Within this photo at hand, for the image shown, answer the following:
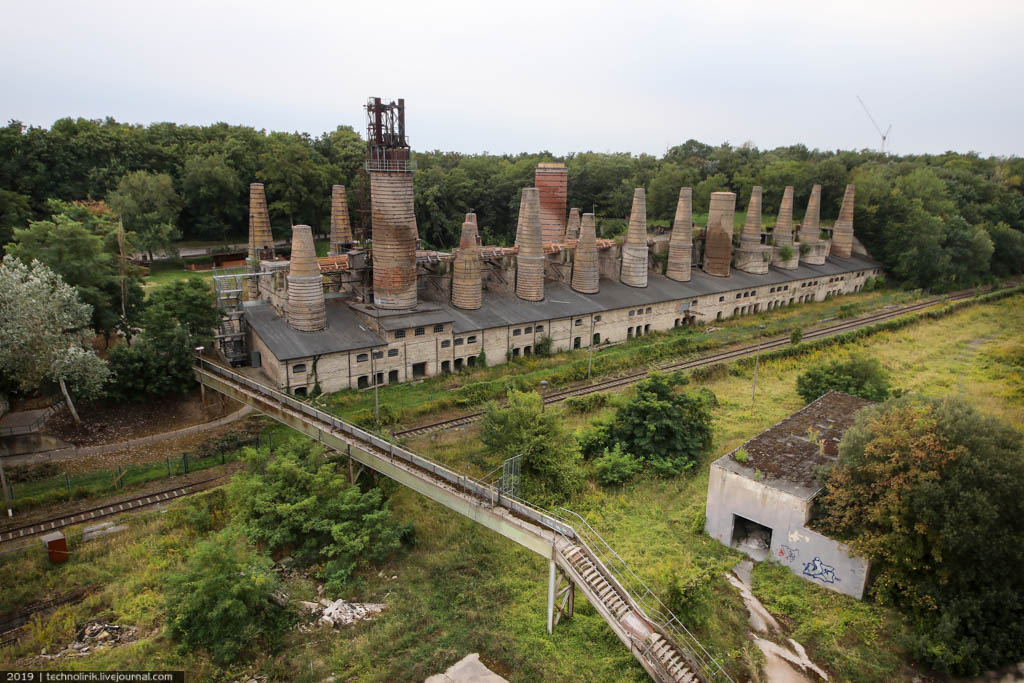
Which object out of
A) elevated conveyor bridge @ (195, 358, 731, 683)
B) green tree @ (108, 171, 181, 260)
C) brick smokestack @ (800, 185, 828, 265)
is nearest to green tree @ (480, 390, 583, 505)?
elevated conveyor bridge @ (195, 358, 731, 683)

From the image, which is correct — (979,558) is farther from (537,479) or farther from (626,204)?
(626,204)

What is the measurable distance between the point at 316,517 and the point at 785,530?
16359 mm

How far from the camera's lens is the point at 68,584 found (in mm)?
20266

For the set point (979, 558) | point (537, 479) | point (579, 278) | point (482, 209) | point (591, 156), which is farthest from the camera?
point (591, 156)

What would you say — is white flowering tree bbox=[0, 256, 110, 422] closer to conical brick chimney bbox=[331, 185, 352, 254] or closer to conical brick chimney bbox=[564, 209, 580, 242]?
conical brick chimney bbox=[331, 185, 352, 254]

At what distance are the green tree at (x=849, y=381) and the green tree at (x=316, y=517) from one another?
2545 centimetres

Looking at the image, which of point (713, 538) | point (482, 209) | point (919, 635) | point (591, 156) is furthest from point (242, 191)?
point (919, 635)

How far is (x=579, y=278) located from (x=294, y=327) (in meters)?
21.9

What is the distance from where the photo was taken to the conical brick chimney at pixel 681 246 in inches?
2101

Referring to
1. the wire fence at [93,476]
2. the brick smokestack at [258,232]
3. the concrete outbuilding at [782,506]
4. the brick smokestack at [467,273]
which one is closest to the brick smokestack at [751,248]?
the brick smokestack at [467,273]

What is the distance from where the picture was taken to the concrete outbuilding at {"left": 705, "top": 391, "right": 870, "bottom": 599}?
20.5 m

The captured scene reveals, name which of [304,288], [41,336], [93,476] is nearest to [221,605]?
[93,476]

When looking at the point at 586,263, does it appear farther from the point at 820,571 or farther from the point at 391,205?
the point at 820,571

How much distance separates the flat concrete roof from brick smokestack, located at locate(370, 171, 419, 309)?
22.2 metres
